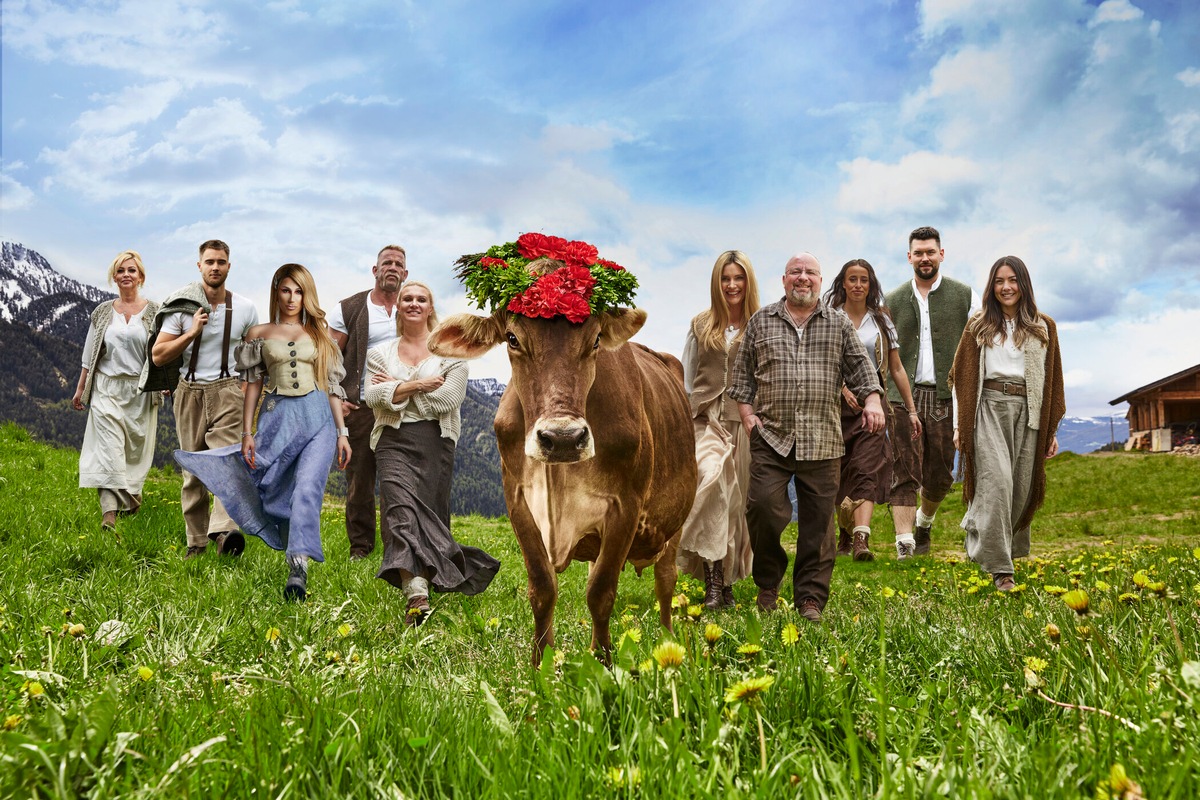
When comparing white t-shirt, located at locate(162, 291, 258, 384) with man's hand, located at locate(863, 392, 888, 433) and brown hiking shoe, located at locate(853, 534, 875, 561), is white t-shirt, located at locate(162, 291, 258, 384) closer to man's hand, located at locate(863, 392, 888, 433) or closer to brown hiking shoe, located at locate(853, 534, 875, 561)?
man's hand, located at locate(863, 392, 888, 433)

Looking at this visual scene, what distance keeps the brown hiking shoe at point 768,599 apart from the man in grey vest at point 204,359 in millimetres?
4837

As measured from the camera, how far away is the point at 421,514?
22.0 ft

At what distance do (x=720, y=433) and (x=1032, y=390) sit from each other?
266cm

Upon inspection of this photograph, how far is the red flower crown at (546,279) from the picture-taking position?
443 cm

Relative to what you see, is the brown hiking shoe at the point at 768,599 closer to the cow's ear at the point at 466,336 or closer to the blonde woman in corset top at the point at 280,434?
the cow's ear at the point at 466,336

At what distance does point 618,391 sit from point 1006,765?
122 inches

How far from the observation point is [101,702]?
212 centimetres

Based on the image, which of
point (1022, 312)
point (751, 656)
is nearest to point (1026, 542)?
point (1022, 312)

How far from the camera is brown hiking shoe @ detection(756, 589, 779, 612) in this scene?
21.8 feet

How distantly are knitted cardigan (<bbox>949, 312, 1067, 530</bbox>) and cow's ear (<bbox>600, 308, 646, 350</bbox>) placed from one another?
4120 mm

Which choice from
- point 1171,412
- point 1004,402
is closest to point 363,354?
point 1004,402

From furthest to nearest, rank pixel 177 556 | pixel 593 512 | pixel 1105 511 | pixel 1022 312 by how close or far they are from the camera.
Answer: pixel 1105 511
pixel 1022 312
pixel 177 556
pixel 593 512

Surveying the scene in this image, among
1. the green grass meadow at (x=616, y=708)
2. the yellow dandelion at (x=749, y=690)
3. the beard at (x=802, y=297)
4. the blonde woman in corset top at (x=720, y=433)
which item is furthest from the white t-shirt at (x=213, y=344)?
the yellow dandelion at (x=749, y=690)

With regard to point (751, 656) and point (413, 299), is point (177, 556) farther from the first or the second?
point (751, 656)
